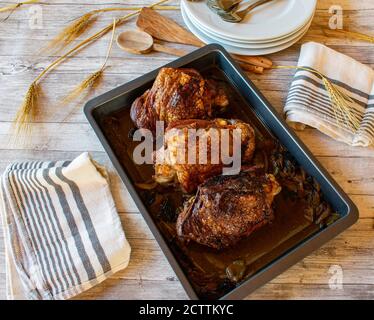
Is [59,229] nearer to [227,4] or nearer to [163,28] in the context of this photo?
[163,28]

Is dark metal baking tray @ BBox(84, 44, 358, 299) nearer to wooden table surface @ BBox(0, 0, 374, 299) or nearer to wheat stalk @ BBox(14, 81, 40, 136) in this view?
wooden table surface @ BBox(0, 0, 374, 299)

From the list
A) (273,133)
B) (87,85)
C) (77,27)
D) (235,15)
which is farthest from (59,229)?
(235,15)

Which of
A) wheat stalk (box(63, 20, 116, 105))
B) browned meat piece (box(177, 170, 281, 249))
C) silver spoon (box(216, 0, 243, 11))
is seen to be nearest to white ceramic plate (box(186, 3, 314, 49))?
silver spoon (box(216, 0, 243, 11))

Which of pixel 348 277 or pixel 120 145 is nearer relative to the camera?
pixel 348 277

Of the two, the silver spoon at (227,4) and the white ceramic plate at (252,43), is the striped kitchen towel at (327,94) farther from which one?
the silver spoon at (227,4)

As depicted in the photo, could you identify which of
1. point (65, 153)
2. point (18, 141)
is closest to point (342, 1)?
point (65, 153)
